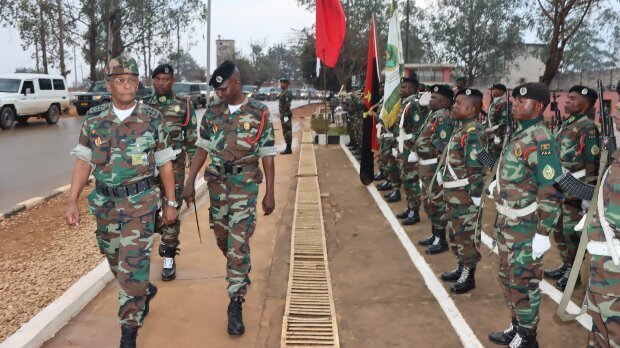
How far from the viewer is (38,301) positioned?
4.12 m

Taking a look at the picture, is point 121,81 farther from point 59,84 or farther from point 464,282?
point 59,84

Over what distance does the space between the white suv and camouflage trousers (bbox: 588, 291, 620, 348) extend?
1827 centimetres

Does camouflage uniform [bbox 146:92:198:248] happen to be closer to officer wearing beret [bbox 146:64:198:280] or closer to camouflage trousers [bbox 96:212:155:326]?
officer wearing beret [bbox 146:64:198:280]

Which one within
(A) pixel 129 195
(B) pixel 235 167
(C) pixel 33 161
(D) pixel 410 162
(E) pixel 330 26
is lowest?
(C) pixel 33 161

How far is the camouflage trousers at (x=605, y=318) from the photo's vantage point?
98.1 inches

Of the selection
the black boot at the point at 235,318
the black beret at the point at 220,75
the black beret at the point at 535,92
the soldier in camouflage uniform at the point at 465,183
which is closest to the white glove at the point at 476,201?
the soldier in camouflage uniform at the point at 465,183

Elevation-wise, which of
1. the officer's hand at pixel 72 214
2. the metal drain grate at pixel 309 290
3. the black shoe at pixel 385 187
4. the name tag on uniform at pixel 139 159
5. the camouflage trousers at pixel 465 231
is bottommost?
the metal drain grate at pixel 309 290

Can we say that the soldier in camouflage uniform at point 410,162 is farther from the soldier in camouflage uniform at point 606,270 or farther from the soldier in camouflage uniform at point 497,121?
the soldier in camouflage uniform at point 606,270

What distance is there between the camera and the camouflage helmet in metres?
3.37

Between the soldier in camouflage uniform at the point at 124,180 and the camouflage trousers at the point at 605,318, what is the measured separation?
102 inches

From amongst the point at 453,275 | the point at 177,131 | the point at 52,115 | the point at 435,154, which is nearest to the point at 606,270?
the point at 453,275

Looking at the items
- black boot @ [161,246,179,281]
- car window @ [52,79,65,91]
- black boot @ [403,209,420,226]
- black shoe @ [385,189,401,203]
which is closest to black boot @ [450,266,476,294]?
black boot @ [403,209,420,226]

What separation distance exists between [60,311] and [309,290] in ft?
6.44

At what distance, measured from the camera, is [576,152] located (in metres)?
4.59
